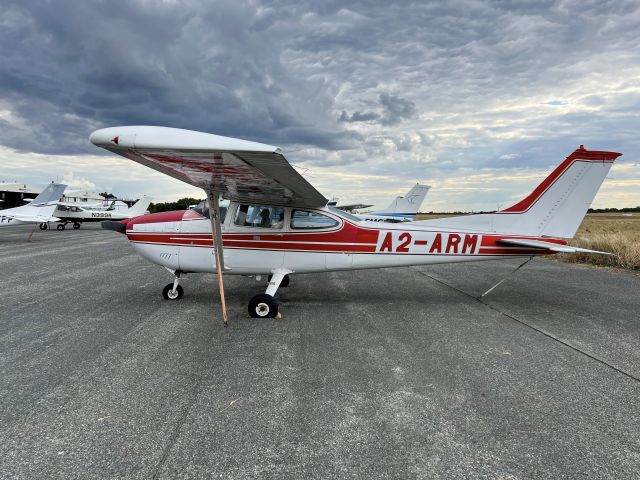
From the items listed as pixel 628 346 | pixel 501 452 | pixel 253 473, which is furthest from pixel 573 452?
pixel 628 346

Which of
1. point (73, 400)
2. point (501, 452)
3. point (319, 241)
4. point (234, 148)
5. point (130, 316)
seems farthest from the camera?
point (319, 241)

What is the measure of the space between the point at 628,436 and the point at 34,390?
16.4ft

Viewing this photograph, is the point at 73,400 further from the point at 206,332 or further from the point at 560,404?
the point at 560,404

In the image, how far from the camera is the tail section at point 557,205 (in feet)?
21.7

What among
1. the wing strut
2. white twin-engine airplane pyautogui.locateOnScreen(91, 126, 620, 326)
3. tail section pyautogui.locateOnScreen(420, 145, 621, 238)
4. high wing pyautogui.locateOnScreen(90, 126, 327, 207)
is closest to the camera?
high wing pyautogui.locateOnScreen(90, 126, 327, 207)

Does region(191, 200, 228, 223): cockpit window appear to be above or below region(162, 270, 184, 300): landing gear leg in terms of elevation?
above

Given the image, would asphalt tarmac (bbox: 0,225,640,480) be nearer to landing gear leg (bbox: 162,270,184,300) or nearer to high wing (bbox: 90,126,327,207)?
landing gear leg (bbox: 162,270,184,300)

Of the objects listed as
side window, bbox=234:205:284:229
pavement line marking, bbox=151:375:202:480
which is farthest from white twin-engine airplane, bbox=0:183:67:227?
pavement line marking, bbox=151:375:202:480

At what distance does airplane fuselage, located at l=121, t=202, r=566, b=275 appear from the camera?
268 inches

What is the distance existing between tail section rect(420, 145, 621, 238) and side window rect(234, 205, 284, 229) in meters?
2.99

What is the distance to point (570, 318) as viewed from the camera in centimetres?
617

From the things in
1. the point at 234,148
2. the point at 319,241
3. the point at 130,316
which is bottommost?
the point at 130,316

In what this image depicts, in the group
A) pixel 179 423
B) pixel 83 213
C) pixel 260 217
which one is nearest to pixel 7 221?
pixel 83 213

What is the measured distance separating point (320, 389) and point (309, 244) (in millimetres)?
3553
